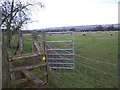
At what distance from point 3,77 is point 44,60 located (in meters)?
1.63

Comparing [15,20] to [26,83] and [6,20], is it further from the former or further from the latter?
[26,83]

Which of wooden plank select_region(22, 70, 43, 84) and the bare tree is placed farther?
the bare tree

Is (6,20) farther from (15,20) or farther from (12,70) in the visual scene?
(12,70)

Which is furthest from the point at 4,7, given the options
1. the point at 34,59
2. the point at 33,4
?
the point at 34,59

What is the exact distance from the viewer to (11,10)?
40.2 ft

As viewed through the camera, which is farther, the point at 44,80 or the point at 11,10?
the point at 11,10

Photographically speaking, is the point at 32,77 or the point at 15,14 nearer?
the point at 32,77

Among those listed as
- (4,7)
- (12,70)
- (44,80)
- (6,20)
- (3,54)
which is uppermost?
(4,7)

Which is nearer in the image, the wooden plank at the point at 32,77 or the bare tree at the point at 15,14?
the wooden plank at the point at 32,77

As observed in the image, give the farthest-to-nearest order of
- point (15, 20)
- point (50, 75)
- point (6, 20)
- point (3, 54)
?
1. point (15, 20)
2. point (6, 20)
3. point (50, 75)
4. point (3, 54)

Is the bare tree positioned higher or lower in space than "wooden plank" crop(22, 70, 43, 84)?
higher

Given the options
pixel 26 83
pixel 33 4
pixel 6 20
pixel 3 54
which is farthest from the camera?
pixel 33 4

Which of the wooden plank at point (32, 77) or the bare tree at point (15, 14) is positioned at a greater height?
the bare tree at point (15, 14)

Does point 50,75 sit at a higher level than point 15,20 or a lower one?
lower
